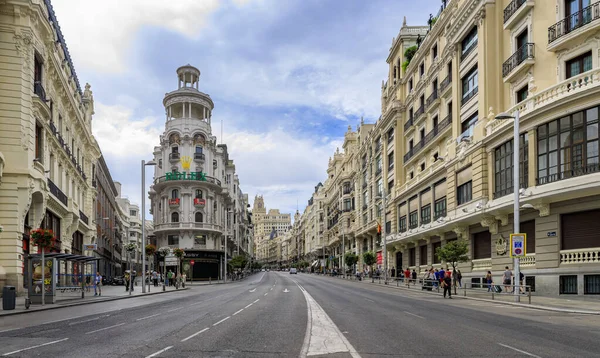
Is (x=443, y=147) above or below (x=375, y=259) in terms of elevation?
above

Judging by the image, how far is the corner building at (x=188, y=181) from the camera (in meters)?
75.3

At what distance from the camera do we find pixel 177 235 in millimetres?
75562

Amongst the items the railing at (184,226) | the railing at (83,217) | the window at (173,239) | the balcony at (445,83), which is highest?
the balcony at (445,83)

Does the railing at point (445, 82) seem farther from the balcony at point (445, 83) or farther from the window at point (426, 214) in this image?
the window at point (426, 214)

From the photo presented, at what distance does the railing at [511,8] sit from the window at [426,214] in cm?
1917

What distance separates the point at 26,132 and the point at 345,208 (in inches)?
2781

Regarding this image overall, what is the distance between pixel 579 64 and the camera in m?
27.5

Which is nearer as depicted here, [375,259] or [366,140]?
[375,259]

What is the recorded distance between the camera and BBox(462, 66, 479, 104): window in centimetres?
3799

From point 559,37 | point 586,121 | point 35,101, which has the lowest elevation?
point 586,121

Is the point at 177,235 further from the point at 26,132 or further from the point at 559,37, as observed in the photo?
the point at 559,37

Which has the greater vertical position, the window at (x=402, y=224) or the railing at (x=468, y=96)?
the railing at (x=468, y=96)

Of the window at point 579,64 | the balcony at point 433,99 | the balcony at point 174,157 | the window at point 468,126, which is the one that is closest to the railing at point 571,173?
the window at point 579,64

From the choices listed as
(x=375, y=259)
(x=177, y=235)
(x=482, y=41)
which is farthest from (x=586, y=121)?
(x=177, y=235)
